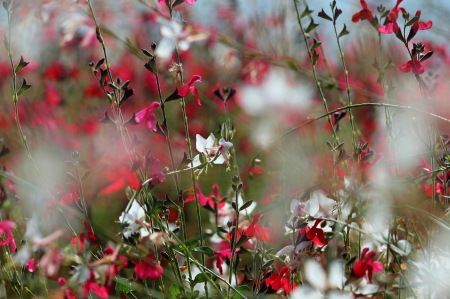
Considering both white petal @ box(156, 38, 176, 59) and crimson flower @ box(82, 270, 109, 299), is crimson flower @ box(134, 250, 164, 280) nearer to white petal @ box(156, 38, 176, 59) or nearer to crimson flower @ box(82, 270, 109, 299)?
crimson flower @ box(82, 270, 109, 299)

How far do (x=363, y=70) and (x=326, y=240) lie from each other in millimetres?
2174

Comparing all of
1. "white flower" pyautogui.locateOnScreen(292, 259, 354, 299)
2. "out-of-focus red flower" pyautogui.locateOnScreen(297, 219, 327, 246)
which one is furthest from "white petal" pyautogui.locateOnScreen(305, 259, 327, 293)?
"out-of-focus red flower" pyautogui.locateOnScreen(297, 219, 327, 246)

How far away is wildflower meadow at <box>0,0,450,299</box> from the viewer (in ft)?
2.93

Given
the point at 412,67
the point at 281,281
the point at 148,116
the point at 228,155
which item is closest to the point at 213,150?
the point at 228,155

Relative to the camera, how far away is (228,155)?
996mm

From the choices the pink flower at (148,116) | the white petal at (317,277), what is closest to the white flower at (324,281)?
the white petal at (317,277)

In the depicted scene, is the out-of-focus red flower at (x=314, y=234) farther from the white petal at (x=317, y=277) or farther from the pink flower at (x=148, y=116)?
the pink flower at (x=148, y=116)

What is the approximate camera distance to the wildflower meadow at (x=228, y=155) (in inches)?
35.2

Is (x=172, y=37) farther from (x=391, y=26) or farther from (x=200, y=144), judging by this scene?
(x=391, y=26)

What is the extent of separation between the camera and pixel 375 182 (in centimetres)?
101

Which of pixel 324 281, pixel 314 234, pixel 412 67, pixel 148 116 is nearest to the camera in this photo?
pixel 324 281

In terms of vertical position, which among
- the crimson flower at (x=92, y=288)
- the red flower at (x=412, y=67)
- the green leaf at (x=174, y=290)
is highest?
the red flower at (x=412, y=67)

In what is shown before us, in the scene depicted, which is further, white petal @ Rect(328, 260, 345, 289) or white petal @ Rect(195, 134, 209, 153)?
Result: white petal @ Rect(195, 134, 209, 153)

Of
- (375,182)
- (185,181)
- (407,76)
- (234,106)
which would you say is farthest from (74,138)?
(375,182)
